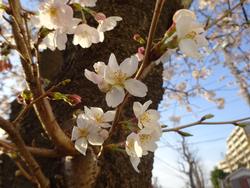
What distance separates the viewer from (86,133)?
637 millimetres

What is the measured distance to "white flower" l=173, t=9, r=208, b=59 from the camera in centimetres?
45

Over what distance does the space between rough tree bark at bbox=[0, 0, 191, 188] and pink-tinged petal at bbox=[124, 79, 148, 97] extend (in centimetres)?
44

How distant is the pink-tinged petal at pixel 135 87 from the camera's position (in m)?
0.49

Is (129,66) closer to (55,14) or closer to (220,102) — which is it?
(55,14)

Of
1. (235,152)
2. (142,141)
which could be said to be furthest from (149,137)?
(235,152)

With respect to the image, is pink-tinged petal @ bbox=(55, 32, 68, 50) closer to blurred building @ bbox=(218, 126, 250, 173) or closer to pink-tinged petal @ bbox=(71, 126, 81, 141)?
pink-tinged petal @ bbox=(71, 126, 81, 141)

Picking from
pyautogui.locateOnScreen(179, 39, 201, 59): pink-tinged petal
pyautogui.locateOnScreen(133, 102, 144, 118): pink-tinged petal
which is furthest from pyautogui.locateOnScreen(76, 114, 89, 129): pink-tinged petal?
pyautogui.locateOnScreen(179, 39, 201, 59): pink-tinged petal

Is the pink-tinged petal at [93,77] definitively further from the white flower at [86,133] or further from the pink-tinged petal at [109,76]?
the white flower at [86,133]

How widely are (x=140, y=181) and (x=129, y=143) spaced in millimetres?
505

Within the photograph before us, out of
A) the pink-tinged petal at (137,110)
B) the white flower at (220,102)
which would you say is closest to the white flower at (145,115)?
the pink-tinged petal at (137,110)

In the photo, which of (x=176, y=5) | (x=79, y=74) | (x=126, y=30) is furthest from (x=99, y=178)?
(x=176, y=5)

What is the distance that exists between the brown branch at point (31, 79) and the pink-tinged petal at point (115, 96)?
0.23m

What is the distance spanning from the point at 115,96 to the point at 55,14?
21 centimetres

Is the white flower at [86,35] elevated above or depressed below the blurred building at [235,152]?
below
